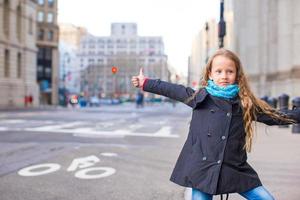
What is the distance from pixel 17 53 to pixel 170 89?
5526 centimetres

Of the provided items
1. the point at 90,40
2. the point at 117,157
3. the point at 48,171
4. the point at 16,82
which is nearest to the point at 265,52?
the point at 90,40

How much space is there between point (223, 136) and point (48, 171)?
5269 mm

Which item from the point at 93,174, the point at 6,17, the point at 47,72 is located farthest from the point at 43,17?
the point at 93,174

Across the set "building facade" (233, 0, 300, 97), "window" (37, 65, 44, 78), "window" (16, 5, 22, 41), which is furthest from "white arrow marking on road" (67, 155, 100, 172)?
"window" (37, 65, 44, 78)

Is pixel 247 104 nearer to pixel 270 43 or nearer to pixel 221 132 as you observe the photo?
pixel 221 132

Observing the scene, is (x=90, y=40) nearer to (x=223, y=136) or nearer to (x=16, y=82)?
(x=16, y=82)

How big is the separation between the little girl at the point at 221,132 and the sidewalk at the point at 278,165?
1720mm

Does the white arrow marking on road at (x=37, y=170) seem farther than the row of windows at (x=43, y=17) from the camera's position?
No

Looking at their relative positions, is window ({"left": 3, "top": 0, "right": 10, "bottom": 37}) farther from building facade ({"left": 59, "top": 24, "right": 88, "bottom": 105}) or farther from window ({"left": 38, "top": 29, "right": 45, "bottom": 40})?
building facade ({"left": 59, "top": 24, "right": 88, "bottom": 105})

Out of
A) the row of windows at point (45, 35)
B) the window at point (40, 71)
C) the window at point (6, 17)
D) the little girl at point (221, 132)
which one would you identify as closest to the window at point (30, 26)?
the window at point (6, 17)

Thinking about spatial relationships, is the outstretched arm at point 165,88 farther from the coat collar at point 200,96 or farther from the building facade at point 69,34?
the building facade at point 69,34

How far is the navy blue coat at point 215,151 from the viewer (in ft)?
11.0

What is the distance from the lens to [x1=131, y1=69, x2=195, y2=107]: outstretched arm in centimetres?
364

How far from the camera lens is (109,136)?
1491 centimetres
